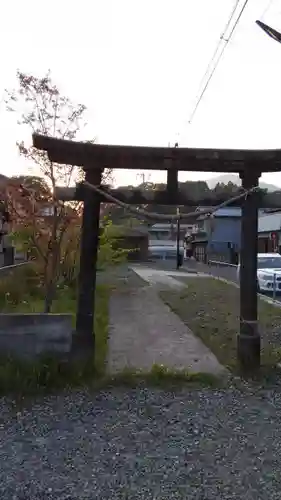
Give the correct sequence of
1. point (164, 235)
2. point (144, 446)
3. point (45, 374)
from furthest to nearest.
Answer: point (164, 235), point (45, 374), point (144, 446)

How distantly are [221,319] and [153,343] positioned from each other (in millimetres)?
2822

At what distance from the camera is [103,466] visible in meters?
3.82

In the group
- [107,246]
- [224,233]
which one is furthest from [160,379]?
[224,233]

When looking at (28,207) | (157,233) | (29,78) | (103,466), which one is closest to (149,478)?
(103,466)

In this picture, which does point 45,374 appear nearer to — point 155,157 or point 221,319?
point 155,157

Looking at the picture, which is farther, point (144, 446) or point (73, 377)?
point (73, 377)

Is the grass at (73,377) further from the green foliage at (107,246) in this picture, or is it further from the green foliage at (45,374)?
the green foliage at (107,246)

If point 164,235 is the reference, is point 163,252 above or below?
below

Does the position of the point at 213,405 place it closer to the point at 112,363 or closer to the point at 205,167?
the point at 112,363

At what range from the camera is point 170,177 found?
21.1 feet

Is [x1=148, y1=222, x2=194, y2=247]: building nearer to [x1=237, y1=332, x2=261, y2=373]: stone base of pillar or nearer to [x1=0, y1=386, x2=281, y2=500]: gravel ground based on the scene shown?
[x1=237, y1=332, x2=261, y2=373]: stone base of pillar

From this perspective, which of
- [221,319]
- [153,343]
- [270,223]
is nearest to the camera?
[153,343]

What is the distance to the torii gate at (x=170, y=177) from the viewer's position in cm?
619

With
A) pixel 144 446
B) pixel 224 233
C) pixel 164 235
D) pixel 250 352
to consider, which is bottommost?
pixel 144 446
